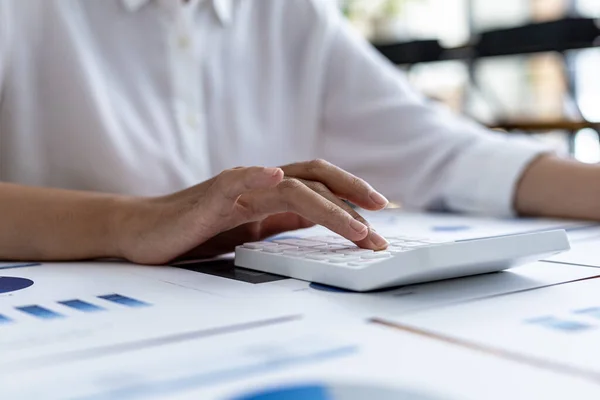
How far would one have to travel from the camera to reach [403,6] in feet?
17.4

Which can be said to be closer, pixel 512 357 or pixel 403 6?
pixel 512 357

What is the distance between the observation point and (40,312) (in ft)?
1.69

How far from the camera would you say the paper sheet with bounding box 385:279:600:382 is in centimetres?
41

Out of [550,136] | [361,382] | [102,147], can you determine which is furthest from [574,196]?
[550,136]

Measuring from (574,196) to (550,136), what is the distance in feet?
10.6

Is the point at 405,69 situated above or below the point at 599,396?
above

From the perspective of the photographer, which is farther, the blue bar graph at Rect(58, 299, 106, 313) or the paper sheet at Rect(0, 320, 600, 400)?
the blue bar graph at Rect(58, 299, 106, 313)

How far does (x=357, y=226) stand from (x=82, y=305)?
221 mm

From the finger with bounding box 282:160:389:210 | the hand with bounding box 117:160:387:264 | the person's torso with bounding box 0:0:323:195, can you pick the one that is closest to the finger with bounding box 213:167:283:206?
the hand with bounding box 117:160:387:264

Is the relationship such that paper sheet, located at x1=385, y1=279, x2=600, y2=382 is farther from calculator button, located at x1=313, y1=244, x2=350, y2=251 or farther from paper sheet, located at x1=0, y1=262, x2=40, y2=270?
paper sheet, located at x1=0, y1=262, x2=40, y2=270

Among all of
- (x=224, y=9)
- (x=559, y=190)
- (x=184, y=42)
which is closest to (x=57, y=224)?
(x=184, y=42)

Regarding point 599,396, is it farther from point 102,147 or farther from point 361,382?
point 102,147

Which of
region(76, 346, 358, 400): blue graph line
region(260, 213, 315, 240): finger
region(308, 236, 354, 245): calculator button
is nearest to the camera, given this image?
region(76, 346, 358, 400): blue graph line

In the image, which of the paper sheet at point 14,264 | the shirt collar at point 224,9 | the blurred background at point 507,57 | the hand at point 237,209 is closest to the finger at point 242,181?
the hand at point 237,209
